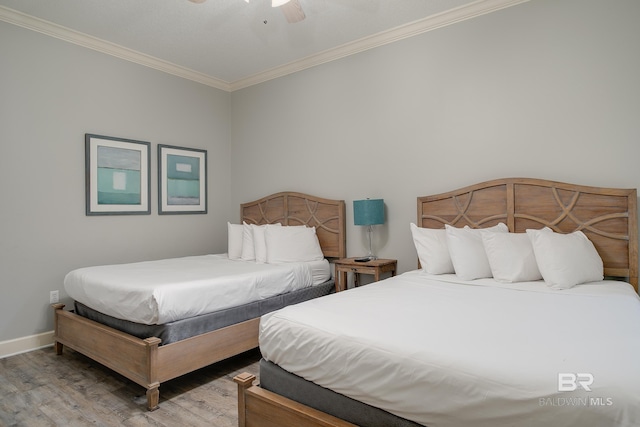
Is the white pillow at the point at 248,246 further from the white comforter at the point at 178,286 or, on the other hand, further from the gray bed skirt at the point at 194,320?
the gray bed skirt at the point at 194,320

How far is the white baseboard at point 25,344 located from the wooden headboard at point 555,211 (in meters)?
3.58

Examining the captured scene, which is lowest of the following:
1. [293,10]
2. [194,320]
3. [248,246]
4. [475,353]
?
[194,320]

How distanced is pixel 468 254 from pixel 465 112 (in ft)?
4.20

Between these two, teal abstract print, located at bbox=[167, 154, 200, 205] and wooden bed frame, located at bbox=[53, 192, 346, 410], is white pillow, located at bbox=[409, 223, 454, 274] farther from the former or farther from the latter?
teal abstract print, located at bbox=[167, 154, 200, 205]

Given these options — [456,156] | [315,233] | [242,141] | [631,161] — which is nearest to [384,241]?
[315,233]

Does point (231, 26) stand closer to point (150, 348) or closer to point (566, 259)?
point (150, 348)

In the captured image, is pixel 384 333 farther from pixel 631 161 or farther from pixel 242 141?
pixel 242 141

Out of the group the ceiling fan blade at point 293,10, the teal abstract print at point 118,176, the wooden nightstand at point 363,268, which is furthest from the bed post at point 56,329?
the ceiling fan blade at point 293,10

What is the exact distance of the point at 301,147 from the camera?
4.27 metres

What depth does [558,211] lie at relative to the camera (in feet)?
8.75

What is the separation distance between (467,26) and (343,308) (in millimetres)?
2665

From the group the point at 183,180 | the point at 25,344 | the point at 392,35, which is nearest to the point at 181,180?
the point at 183,180

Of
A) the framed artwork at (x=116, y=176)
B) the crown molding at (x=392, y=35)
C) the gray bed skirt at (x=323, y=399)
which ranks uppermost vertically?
the crown molding at (x=392, y=35)

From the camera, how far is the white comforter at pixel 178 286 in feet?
7.94
